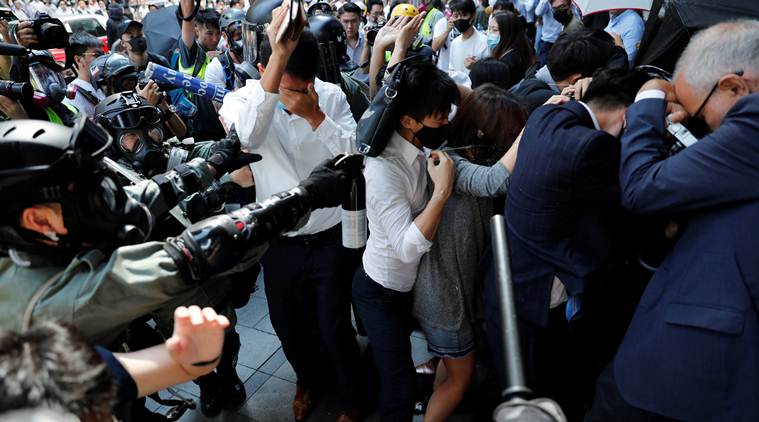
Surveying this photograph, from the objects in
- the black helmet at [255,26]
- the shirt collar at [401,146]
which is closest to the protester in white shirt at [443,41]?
the black helmet at [255,26]

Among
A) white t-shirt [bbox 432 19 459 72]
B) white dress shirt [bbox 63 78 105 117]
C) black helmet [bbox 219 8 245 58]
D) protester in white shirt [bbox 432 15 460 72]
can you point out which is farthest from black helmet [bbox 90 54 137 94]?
white t-shirt [bbox 432 19 459 72]

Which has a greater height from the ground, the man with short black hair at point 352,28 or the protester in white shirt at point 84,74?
the protester in white shirt at point 84,74

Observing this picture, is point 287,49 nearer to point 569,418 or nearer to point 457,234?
point 457,234

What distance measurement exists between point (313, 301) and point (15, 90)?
77.9 inches

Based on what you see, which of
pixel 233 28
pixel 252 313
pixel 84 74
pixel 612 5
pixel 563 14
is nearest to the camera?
pixel 612 5

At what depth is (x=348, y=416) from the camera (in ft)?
8.98

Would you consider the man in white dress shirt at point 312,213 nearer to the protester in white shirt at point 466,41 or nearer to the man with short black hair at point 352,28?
the protester in white shirt at point 466,41

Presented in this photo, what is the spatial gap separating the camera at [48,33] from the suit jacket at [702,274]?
332 cm

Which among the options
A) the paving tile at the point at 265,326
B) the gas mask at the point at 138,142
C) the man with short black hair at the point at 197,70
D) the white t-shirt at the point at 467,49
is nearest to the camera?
the gas mask at the point at 138,142

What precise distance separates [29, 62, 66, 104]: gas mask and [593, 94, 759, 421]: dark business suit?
10.4 feet

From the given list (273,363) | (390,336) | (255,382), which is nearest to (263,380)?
(255,382)

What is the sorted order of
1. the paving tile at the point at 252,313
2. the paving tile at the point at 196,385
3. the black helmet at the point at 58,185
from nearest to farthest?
1. the black helmet at the point at 58,185
2. the paving tile at the point at 196,385
3. the paving tile at the point at 252,313

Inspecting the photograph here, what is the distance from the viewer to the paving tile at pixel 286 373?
3.13 metres

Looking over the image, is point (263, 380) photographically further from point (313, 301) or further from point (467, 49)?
point (467, 49)
